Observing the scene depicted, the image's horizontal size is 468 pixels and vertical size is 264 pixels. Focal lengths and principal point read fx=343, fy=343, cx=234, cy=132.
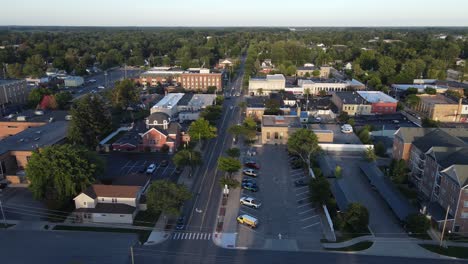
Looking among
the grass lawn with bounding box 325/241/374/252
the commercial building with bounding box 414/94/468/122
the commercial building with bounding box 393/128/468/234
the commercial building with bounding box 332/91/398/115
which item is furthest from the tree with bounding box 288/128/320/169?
the commercial building with bounding box 414/94/468/122

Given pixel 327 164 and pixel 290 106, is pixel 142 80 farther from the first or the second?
pixel 327 164

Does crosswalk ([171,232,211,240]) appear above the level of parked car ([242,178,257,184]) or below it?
below

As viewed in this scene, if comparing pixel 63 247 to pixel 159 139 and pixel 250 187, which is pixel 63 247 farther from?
pixel 159 139

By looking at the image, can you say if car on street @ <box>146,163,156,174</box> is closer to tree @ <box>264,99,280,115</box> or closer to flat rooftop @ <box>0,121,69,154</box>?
flat rooftop @ <box>0,121,69,154</box>

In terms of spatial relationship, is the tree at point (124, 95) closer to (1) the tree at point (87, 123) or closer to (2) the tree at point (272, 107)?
(1) the tree at point (87, 123)

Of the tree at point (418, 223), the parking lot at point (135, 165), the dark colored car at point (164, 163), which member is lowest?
the parking lot at point (135, 165)

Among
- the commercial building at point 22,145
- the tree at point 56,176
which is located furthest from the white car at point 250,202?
the commercial building at point 22,145

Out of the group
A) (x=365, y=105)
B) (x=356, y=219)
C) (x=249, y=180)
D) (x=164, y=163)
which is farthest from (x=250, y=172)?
(x=365, y=105)
